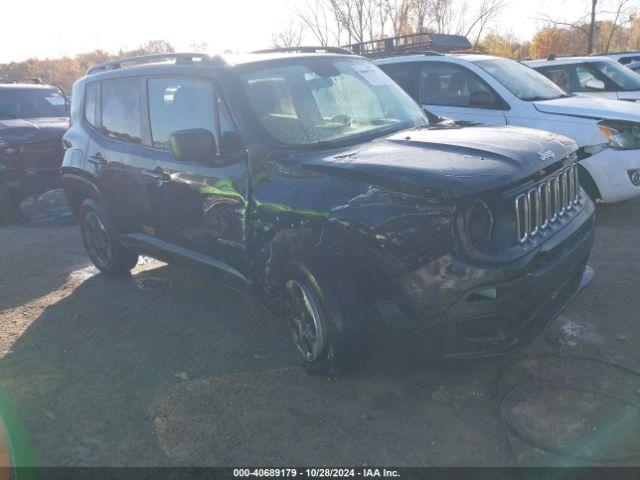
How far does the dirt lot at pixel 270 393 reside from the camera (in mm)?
2697

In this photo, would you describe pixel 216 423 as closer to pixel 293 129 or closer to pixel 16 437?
pixel 16 437

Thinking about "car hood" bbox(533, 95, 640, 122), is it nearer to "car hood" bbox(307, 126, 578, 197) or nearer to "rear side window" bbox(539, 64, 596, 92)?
"rear side window" bbox(539, 64, 596, 92)

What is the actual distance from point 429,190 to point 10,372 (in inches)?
123

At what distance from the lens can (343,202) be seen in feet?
9.26

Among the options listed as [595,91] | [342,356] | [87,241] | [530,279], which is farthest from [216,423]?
[595,91]

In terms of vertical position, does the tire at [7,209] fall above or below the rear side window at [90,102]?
below

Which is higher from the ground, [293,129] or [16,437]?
[293,129]

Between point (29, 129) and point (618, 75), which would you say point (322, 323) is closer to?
point (29, 129)

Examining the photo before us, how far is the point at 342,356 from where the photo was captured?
122 inches

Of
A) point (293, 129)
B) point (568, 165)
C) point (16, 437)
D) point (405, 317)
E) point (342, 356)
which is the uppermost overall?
point (293, 129)

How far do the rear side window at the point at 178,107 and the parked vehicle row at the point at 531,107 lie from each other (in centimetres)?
364

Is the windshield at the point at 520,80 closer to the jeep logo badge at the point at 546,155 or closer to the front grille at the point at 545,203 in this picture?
the front grille at the point at 545,203

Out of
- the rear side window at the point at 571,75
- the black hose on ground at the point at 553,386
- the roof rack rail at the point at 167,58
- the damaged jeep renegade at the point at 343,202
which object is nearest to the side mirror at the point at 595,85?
the rear side window at the point at 571,75

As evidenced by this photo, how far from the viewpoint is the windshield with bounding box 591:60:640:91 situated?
28.0 ft
